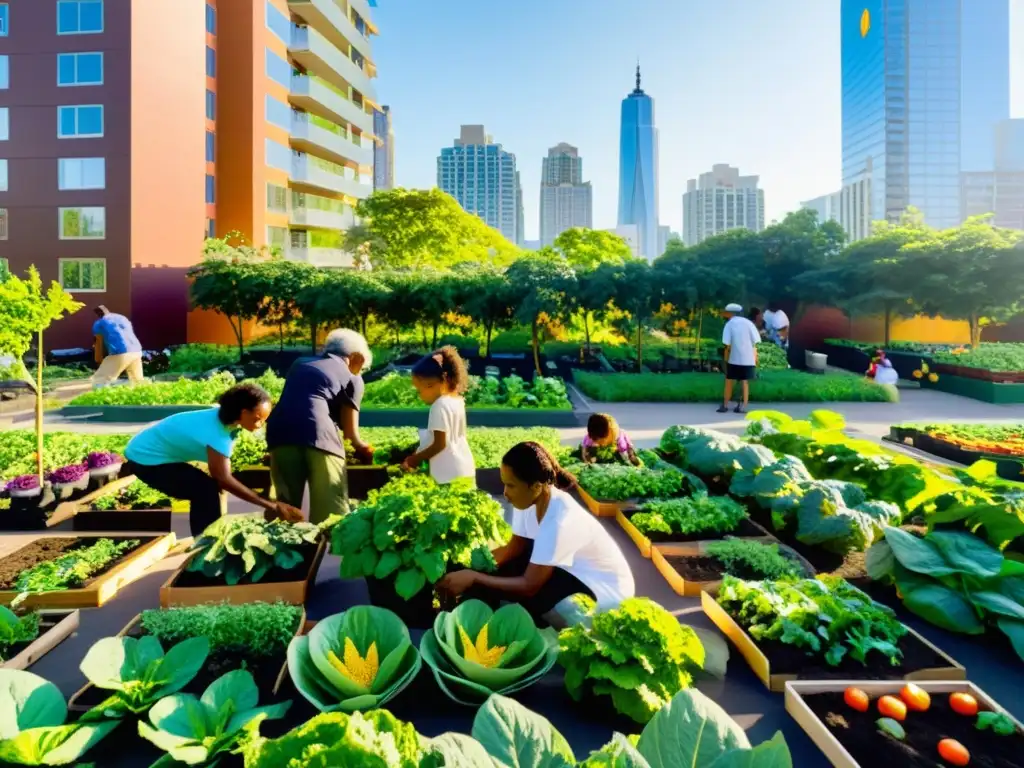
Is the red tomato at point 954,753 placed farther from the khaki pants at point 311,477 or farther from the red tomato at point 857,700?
the khaki pants at point 311,477

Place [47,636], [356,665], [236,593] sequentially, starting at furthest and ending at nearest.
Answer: [236,593], [47,636], [356,665]

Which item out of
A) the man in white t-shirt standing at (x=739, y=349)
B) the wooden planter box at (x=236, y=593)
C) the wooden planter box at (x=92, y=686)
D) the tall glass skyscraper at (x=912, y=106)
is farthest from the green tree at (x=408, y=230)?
the tall glass skyscraper at (x=912, y=106)

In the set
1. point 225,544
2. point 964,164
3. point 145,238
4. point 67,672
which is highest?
point 964,164

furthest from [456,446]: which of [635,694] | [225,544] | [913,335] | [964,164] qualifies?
[964,164]

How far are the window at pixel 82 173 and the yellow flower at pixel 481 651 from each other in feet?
97.7

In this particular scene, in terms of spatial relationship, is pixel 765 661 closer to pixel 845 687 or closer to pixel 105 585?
pixel 845 687

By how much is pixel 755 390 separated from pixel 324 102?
123ft

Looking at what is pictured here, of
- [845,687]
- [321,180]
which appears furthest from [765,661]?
[321,180]

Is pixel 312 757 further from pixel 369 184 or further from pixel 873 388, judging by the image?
pixel 369 184

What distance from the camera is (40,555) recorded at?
223 inches

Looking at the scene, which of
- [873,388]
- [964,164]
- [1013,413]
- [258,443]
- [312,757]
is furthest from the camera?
[964,164]

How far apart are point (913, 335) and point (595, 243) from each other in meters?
37.5

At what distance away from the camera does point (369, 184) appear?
56.1 metres

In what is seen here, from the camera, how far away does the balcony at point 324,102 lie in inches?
1697
